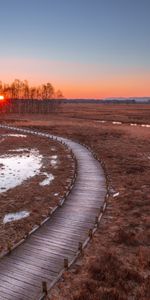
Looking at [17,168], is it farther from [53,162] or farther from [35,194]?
[35,194]

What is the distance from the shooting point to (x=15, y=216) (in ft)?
85.6

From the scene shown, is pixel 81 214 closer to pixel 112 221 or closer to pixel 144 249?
pixel 112 221

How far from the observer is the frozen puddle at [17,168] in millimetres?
36375

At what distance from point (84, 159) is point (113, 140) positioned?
23.4m

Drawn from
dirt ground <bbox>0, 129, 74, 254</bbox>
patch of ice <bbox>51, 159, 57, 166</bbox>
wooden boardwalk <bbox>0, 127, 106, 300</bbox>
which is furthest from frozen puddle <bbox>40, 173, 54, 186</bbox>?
patch of ice <bbox>51, 159, 57, 166</bbox>

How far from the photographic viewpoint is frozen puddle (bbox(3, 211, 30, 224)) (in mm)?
25188

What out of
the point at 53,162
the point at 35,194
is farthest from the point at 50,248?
the point at 53,162

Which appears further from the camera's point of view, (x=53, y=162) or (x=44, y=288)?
(x=53, y=162)

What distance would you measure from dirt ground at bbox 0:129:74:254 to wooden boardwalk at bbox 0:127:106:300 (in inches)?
56.8

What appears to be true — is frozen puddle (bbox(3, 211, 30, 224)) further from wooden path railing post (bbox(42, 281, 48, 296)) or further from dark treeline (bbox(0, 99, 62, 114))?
dark treeline (bbox(0, 99, 62, 114))

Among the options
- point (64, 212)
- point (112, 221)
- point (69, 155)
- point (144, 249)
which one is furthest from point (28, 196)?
point (69, 155)

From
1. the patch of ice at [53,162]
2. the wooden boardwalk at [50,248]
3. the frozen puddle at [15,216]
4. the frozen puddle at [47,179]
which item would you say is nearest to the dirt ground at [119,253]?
the wooden boardwalk at [50,248]

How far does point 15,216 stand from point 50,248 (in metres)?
7.22

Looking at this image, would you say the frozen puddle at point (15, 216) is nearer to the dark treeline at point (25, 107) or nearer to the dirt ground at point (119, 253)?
the dirt ground at point (119, 253)
